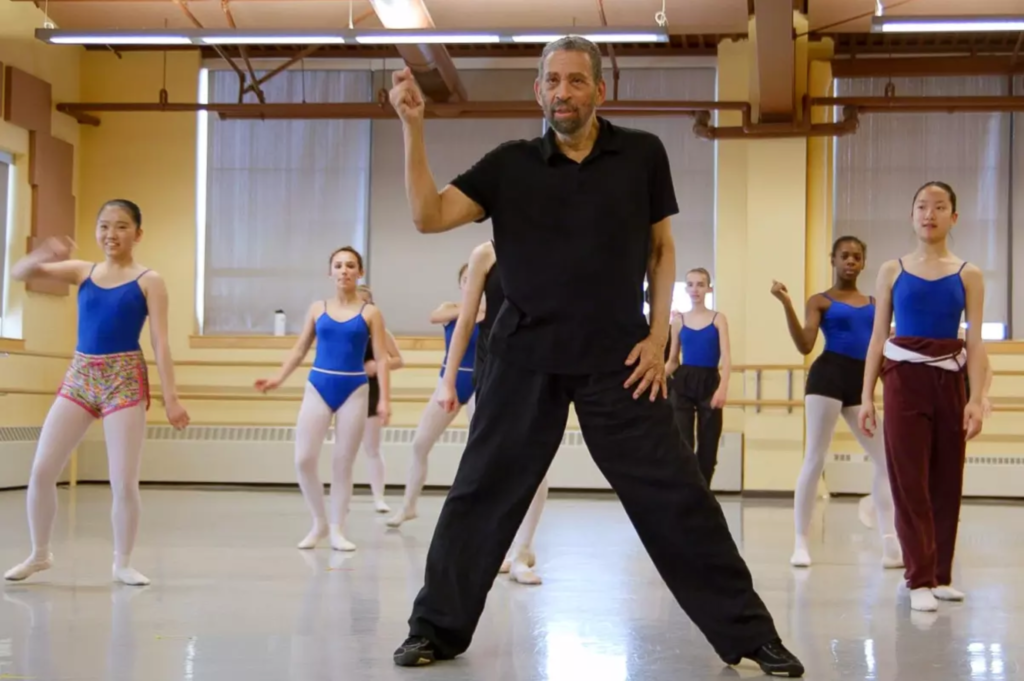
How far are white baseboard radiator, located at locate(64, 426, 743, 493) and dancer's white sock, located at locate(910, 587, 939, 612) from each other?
659 centimetres

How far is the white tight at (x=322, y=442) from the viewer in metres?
5.92

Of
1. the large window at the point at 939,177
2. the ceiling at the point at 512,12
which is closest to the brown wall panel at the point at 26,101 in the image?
the ceiling at the point at 512,12

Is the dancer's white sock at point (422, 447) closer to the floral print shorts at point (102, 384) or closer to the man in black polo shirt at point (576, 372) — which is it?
the floral print shorts at point (102, 384)

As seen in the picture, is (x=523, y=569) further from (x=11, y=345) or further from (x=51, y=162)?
(x=51, y=162)

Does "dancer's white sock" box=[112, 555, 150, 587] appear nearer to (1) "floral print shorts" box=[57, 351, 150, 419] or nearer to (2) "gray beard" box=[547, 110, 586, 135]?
(1) "floral print shorts" box=[57, 351, 150, 419]

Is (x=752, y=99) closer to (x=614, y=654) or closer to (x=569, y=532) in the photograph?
(x=569, y=532)

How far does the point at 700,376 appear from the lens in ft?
25.2

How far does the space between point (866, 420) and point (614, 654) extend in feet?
5.85

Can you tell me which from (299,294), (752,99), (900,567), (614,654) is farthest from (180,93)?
(614,654)

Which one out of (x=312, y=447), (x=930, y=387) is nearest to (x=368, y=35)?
(x=312, y=447)

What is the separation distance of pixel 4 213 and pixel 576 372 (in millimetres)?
8713

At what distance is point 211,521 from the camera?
24.7ft

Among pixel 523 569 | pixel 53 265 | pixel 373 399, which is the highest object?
pixel 53 265

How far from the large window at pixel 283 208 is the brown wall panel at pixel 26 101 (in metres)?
1.62
